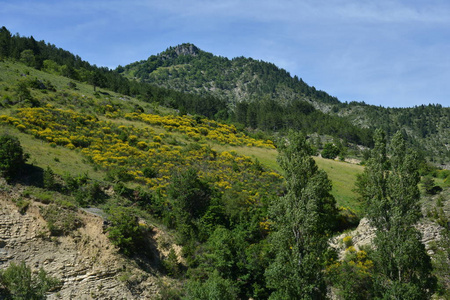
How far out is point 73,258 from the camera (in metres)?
24.8

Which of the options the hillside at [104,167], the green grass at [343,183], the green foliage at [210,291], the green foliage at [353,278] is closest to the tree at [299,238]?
the green foliage at [353,278]

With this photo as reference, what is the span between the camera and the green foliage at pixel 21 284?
19.3 metres

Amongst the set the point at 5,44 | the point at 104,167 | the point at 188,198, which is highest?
the point at 5,44

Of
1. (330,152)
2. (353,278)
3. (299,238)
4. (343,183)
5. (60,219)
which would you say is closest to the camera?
(299,238)

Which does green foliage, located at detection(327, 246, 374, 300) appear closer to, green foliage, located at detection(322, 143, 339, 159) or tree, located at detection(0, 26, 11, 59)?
green foliage, located at detection(322, 143, 339, 159)

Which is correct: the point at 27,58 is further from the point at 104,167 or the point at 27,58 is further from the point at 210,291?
the point at 210,291

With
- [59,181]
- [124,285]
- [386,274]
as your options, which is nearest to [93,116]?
[59,181]

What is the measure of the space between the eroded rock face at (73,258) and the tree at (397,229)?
1888 cm

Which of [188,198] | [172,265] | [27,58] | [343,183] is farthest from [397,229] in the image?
[27,58]

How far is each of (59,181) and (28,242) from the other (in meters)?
8.00

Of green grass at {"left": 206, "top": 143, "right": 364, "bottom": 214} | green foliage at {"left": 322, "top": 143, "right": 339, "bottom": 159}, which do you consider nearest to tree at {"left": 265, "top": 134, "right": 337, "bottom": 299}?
green grass at {"left": 206, "top": 143, "right": 364, "bottom": 214}

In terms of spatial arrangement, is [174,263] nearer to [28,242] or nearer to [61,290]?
[61,290]

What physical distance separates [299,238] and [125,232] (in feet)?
50.5

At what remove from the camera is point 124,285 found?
24938mm
